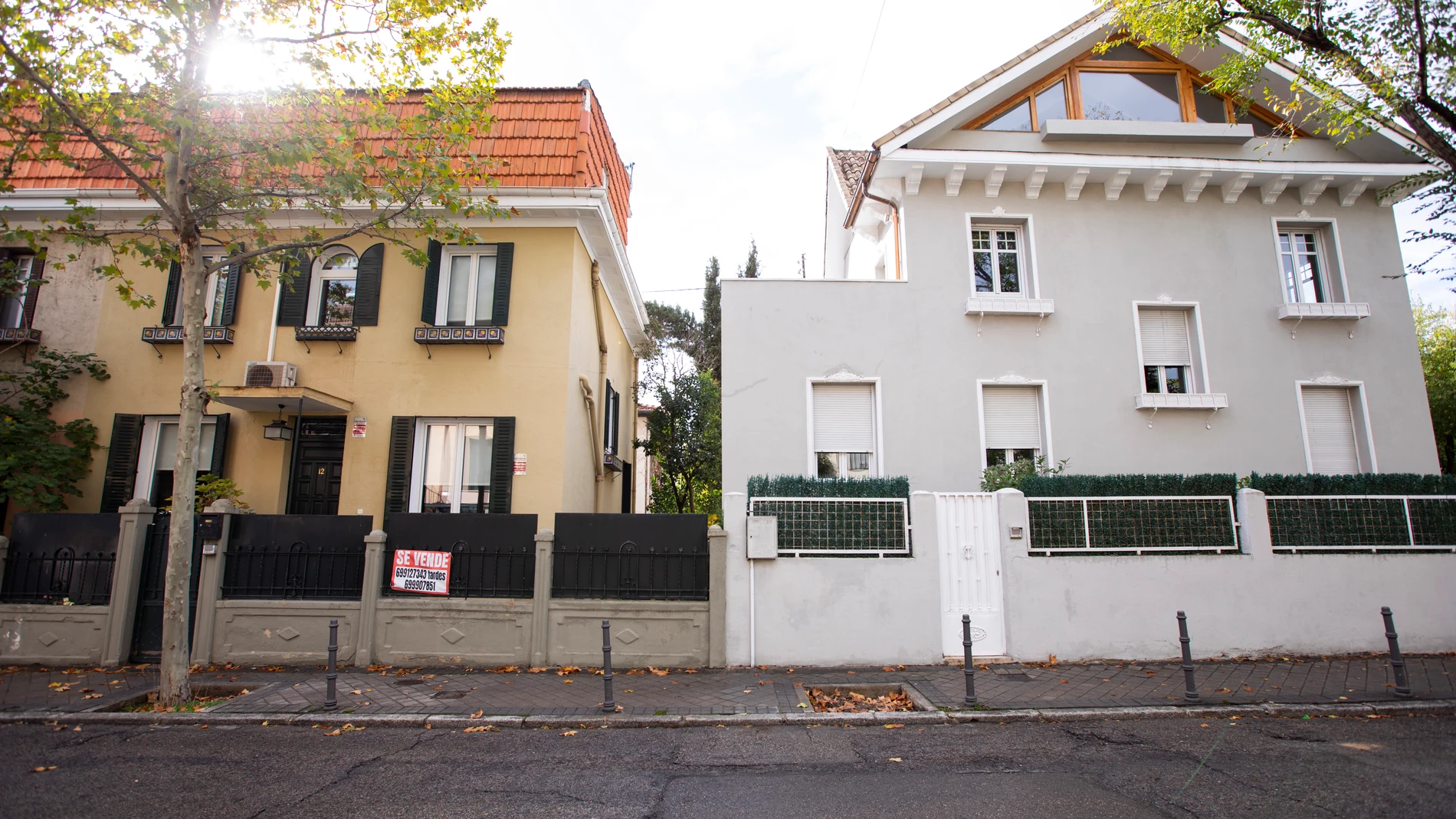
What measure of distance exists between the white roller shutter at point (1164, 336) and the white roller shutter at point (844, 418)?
16.4 feet

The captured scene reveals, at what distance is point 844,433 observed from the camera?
11.3 metres

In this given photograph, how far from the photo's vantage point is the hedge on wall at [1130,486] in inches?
374

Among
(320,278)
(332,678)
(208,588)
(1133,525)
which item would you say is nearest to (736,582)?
(332,678)

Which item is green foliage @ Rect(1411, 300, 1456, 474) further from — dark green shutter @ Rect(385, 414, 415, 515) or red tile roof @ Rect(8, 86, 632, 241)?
dark green shutter @ Rect(385, 414, 415, 515)

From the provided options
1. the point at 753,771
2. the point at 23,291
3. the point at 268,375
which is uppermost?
the point at 23,291

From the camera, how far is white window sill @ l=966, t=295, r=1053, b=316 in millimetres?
11453

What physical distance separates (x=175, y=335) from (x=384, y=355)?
3.56 meters

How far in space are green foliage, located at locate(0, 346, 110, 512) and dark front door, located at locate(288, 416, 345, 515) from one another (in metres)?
3.47

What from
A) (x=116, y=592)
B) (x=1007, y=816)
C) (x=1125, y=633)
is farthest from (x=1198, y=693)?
(x=116, y=592)

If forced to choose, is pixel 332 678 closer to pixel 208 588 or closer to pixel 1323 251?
pixel 208 588

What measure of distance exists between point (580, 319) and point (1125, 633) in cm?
989

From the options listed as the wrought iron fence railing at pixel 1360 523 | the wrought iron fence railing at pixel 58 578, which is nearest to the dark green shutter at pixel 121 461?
the wrought iron fence railing at pixel 58 578

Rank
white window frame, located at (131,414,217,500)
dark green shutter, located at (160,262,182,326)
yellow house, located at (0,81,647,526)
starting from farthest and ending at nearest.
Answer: dark green shutter, located at (160,262,182,326), white window frame, located at (131,414,217,500), yellow house, located at (0,81,647,526)

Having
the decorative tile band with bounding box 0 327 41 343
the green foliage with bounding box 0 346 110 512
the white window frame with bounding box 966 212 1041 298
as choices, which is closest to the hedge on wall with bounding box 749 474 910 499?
the white window frame with bounding box 966 212 1041 298
